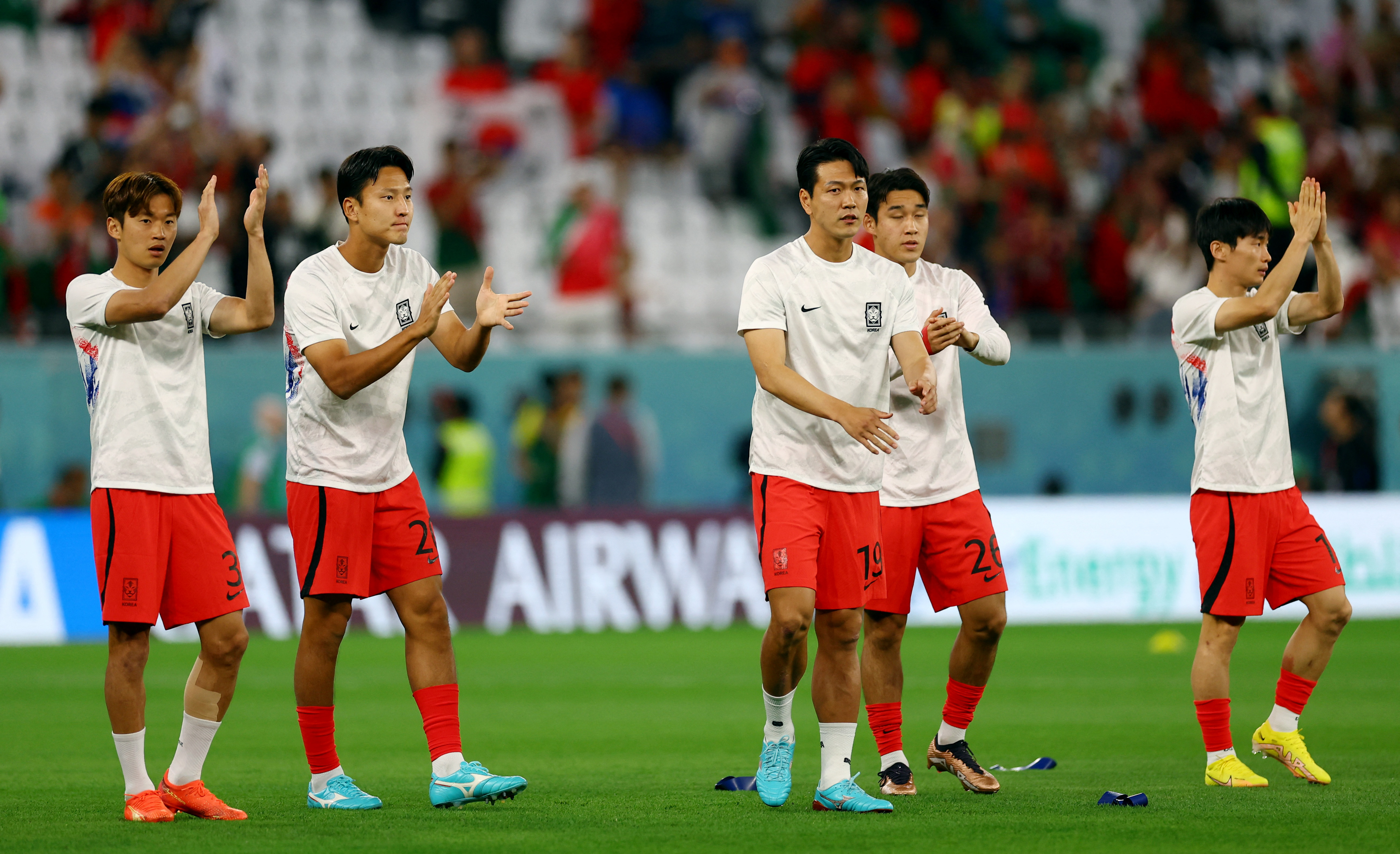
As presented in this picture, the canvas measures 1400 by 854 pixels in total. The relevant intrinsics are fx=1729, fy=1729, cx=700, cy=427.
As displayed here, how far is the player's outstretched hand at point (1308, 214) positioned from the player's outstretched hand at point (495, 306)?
3.26 m

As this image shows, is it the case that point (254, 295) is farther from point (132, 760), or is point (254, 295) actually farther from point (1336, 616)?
point (1336, 616)

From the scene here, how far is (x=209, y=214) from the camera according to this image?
653cm

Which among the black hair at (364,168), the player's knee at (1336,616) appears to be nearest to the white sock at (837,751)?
the player's knee at (1336,616)

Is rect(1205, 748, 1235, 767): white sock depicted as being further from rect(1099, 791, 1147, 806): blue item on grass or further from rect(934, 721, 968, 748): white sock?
rect(934, 721, 968, 748): white sock

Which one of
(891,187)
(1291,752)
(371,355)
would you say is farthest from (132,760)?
(1291,752)

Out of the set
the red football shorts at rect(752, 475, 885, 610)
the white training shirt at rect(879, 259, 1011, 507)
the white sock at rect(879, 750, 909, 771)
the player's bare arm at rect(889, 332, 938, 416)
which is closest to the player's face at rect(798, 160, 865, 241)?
the player's bare arm at rect(889, 332, 938, 416)

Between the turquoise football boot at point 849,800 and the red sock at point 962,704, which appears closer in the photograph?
the turquoise football boot at point 849,800

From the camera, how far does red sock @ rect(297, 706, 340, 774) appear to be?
22.1ft

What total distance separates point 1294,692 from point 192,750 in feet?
15.3

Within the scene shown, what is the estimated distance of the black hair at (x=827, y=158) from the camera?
6.73 metres

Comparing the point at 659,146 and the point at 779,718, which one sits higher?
the point at 659,146

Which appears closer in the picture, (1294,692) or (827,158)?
(827,158)

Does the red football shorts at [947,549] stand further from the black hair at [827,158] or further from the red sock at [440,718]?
the red sock at [440,718]

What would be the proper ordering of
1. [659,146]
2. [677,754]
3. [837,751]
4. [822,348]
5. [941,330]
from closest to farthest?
1. [837,751]
2. [822,348]
3. [941,330]
4. [677,754]
5. [659,146]
